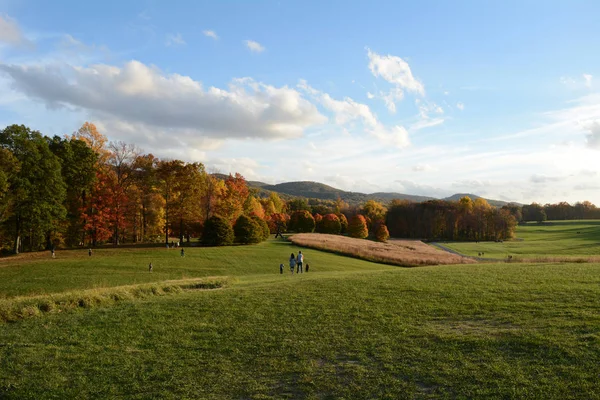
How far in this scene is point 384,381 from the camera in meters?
7.77

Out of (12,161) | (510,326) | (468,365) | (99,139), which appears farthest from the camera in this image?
(99,139)

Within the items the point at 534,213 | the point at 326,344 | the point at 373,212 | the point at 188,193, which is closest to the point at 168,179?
the point at 188,193

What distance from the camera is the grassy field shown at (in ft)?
25.3

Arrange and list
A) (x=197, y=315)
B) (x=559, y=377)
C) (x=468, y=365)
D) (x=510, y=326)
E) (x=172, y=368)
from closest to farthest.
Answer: (x=559, y=377) → (x=468, y=365) → (x=172, y=368) → (x=510, y=326) → (x=197, y=315)

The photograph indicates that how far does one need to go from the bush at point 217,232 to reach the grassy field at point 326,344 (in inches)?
1388

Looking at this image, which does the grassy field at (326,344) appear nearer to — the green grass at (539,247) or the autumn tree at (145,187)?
the autumn tree at (145,187)

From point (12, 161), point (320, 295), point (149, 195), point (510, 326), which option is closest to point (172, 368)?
point (320, 295)

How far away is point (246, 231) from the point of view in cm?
5497

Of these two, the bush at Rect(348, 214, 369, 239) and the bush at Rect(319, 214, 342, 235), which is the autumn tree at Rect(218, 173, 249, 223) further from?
the bush at Rect(319, 214, 342, 235)

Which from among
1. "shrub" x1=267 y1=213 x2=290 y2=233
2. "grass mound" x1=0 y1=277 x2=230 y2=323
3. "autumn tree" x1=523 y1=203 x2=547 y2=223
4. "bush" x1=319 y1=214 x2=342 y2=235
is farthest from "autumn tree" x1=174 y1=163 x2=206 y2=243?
"autumn tree" x1=523 y1=203 x2=547 y2=223

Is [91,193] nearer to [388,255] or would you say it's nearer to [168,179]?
[168,179]

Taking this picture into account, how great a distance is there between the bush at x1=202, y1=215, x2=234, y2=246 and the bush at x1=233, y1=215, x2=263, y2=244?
253cm

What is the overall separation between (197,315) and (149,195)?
1759 inches

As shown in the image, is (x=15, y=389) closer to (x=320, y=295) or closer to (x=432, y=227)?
(x=320, y=295)
